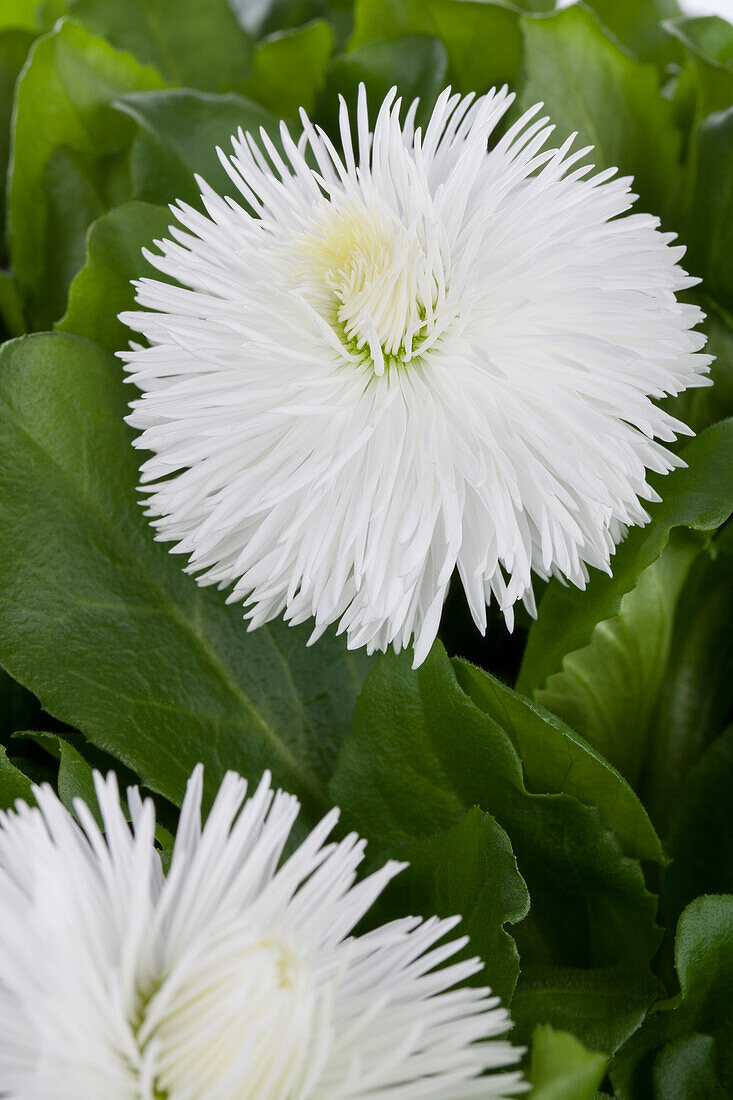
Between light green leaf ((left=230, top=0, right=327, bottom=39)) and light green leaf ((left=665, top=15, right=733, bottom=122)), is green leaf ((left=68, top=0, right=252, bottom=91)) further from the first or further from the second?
light green leaf ((left=665, top=15, right=733, bottom=122))

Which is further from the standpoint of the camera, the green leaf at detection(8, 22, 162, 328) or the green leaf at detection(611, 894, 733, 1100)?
the green leaf at detection(8, 22, 162, 328)

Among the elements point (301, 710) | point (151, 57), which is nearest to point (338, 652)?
point (301, 710)

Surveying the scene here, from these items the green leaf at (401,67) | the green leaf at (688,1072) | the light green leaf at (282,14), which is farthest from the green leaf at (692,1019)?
the light green leaf at (282,14)

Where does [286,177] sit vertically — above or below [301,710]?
above

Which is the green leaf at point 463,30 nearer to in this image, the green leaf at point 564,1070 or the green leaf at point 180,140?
the green leaf at point 180,140

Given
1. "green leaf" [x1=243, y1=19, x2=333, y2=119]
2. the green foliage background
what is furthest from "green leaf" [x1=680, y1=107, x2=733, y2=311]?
"green leaf" [x1=243, y1=19, x2=333, y2=119]

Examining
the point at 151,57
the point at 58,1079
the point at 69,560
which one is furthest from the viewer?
the point at 151,57

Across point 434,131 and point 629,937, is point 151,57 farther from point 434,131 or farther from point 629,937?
point 629,937

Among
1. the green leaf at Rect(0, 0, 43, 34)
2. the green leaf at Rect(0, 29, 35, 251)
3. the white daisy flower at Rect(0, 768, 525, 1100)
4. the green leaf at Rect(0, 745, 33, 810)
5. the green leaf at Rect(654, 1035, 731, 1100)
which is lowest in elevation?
the green leaf at Rect(654, 1035, 731, 1100)
